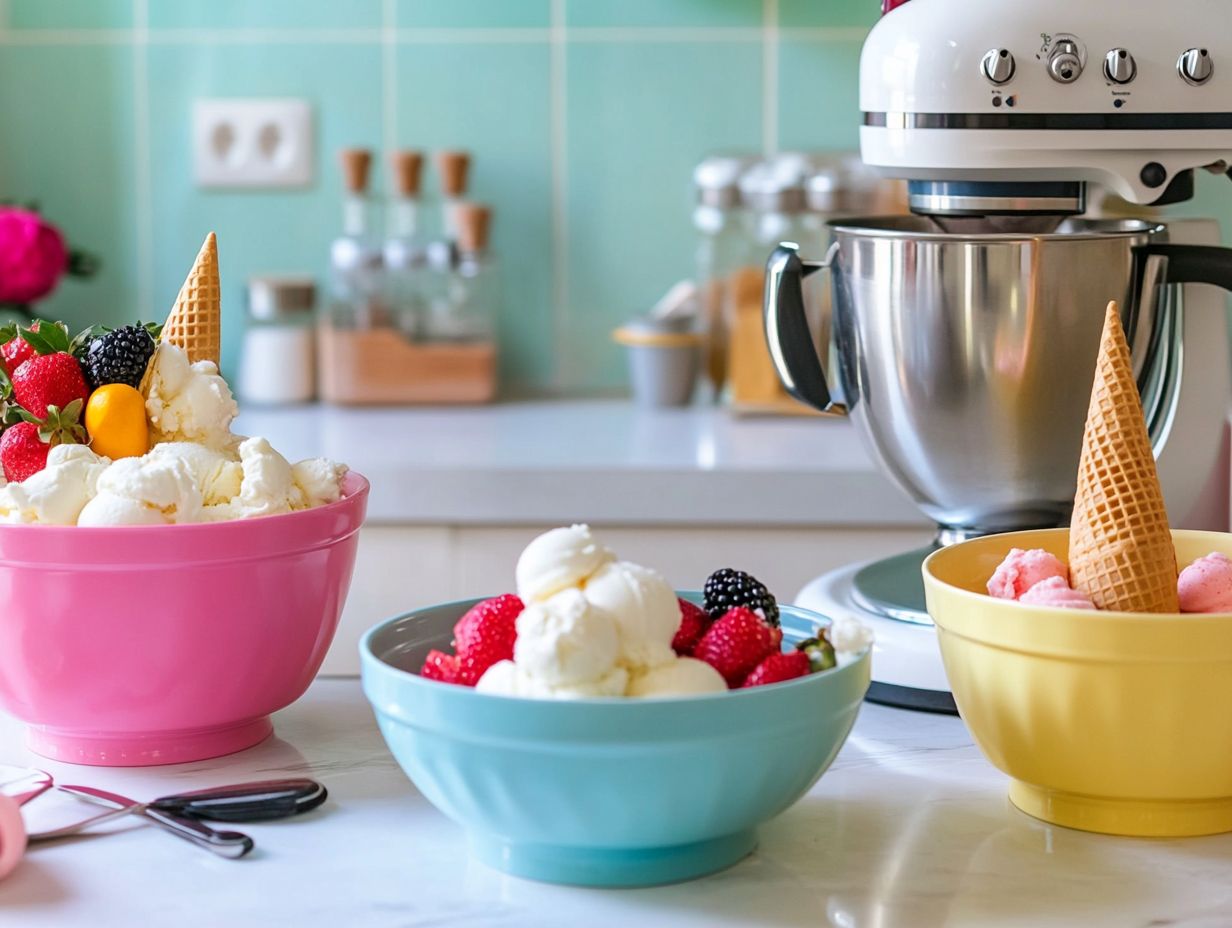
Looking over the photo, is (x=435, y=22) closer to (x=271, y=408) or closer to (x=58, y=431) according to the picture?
(x=271, y=408)

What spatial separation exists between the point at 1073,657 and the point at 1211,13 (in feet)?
1.55

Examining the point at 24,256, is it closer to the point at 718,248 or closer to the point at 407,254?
the point at 407,254

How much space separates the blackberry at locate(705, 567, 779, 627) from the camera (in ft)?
2.49

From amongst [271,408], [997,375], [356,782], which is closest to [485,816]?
[356,782]

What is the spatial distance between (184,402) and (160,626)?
0.12m

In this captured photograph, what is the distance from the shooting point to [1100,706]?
0.72m

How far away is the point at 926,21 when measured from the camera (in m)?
0.99

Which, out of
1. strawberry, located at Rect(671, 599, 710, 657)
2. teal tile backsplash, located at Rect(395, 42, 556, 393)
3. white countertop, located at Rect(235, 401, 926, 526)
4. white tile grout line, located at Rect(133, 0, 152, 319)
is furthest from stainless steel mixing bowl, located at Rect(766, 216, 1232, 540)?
white tile grout line, located at Rect(133, 0, 152, 319)

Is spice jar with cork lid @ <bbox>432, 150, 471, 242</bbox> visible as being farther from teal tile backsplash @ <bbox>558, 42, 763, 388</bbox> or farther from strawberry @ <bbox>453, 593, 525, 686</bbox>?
strawberry @ <bbox>453, 593, 525, 686</bbox>

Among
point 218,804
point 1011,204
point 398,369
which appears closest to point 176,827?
point 218,804

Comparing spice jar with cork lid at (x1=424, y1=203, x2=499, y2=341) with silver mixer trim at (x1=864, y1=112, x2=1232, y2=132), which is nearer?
silver mixer trim at (x1=864, y1=112, x2=1232, y2=132)

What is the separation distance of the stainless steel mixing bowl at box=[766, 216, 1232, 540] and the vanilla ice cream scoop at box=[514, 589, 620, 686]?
40cm

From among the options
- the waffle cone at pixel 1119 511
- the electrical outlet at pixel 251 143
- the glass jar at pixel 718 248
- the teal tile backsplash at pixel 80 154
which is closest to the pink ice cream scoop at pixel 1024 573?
the waffle cone at pixel 1119 511

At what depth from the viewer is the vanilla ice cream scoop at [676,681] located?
26.3 inches
